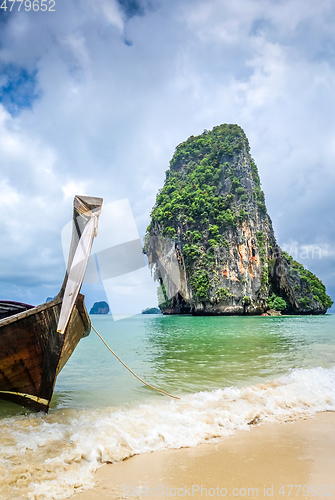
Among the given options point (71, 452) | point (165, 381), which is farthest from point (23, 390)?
point (165, 381)

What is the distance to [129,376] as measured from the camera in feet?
19.2

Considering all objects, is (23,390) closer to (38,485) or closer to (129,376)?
(38,485)

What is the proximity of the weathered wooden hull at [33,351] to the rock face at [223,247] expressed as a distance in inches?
1182

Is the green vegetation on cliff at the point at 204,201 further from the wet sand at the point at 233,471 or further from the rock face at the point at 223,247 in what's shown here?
the wet sand at the point at 233,471

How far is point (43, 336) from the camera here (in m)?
3.40

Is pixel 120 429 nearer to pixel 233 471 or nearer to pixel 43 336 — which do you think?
pixel 233 471

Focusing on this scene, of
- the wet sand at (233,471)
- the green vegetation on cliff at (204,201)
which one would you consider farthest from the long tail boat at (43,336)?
the green vegetation on cliff at (204,201)

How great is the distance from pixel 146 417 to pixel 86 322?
5.69 ft

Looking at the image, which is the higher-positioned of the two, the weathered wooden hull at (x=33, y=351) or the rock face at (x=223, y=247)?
the rock face at (x=223, y=247)

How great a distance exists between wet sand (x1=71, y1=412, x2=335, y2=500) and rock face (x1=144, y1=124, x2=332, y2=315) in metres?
30.5

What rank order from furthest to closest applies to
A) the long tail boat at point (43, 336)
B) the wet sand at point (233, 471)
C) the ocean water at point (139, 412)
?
the long tail boat at point (43, 336)
the ocean water at point (139, 412)
the wet sand at point (233, 471)

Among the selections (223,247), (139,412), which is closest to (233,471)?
(139,412)

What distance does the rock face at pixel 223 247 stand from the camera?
33.4 m

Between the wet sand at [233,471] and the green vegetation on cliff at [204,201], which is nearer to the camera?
the wet sand at [233,471]
